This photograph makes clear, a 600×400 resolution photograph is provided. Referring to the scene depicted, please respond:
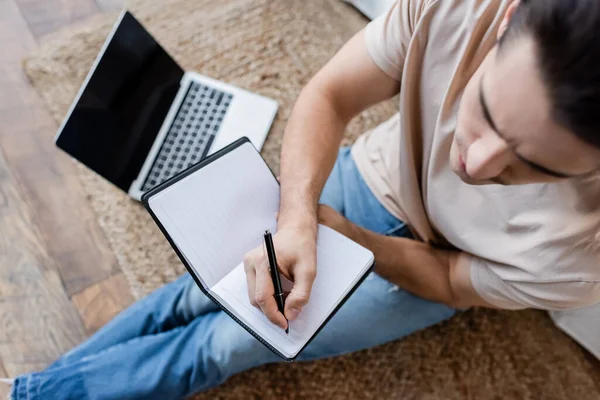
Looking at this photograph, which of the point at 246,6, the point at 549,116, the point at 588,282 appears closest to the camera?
the point at 549,116

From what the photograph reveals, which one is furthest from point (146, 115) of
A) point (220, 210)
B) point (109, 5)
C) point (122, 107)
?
point (220, 210)

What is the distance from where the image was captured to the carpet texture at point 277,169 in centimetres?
105

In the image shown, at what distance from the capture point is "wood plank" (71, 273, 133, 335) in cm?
103

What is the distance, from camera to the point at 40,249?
106cm

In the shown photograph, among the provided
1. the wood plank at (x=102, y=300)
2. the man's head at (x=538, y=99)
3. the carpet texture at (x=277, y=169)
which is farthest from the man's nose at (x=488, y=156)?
the wood plank at (x=102, y=300)

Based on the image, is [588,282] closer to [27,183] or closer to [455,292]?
[455,292]

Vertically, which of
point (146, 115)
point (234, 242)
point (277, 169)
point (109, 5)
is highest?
point (109, 5)

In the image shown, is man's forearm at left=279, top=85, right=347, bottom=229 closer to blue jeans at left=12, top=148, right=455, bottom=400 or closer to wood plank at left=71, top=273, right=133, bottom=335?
blue jeans at left=12, top=148, right=455, bottom=400

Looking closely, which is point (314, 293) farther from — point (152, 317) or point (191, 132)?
point (191, 132)

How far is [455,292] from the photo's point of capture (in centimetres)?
74

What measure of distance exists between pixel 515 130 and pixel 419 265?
349 mm

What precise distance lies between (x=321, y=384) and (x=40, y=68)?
0.93m

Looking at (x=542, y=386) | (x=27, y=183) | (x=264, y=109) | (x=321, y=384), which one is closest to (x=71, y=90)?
(x=27, y=183)

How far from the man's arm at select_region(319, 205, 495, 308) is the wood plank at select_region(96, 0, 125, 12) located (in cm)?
84
